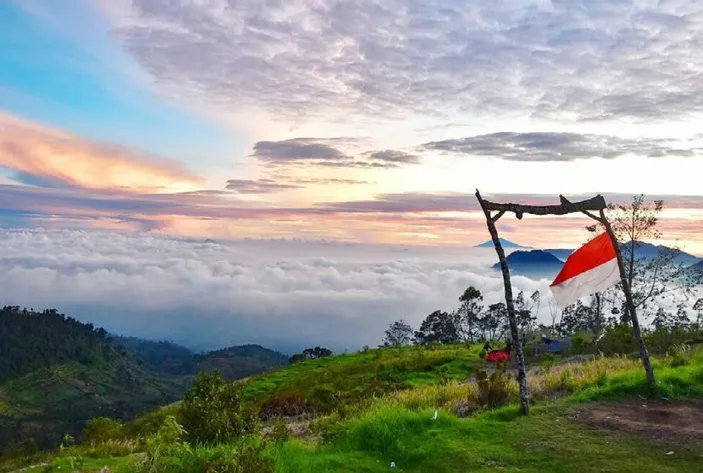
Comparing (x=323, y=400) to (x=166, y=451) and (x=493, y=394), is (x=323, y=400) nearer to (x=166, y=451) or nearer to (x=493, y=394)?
(x=493, y=394)

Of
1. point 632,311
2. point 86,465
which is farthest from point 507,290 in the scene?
point 86,465

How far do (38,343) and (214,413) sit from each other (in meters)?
202

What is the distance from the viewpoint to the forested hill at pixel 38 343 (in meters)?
179

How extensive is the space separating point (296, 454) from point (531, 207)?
813 cm

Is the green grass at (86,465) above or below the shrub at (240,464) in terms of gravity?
below

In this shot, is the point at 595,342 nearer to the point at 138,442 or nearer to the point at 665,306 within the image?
the point at 138,442

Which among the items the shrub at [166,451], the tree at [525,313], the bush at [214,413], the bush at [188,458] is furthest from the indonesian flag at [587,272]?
the tree at [525,313]

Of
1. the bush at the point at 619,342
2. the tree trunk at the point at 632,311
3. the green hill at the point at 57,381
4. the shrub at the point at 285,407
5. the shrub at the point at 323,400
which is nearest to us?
the tree trunk at the point at 632,311

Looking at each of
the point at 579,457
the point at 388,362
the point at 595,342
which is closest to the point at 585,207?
the point at 579,457

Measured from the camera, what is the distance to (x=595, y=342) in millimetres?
28094

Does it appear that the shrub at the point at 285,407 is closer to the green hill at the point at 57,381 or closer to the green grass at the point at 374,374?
the green grass at the point at 374,374

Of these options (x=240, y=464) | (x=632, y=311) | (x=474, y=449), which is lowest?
(x=474, y=449)

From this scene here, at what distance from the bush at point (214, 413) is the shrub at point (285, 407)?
1039 centimetres

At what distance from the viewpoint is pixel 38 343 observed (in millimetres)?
185750
